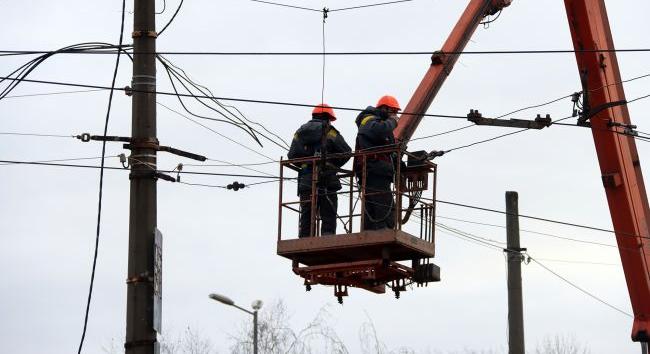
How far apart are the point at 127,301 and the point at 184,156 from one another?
175 cm

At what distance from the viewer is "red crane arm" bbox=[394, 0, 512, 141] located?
Result: 18328 mm

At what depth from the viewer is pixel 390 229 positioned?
1537 centimetres

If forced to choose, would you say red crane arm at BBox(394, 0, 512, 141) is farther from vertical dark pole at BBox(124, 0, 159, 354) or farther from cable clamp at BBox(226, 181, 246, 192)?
vertical dark pole at BBox(124, 0, 159, 354)

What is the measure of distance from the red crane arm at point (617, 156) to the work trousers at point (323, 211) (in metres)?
4.61

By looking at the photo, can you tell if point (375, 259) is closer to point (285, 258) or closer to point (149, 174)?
point (285, 258)

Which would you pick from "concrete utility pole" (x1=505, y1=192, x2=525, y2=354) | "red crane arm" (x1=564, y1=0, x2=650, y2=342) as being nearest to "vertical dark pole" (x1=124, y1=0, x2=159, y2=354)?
"red crane arm" (x1=564, y1=0, x2=650, y2=342)

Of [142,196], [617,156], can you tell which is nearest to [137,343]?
[142,196]

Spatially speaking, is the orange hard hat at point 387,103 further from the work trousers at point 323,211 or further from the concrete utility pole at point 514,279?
the concrete utility pole at point 514,279

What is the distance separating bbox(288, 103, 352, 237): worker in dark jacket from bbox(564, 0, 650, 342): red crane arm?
438 cm

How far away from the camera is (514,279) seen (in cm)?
1978

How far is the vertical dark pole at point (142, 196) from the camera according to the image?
1275 cm

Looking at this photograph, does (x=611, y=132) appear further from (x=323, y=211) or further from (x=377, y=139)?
(x=323, y=211)

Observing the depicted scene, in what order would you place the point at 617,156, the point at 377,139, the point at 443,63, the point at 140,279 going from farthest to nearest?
1. the point at 443,63
2. the point at 617,156
3. the point at 377,139
4. the point at 140,279

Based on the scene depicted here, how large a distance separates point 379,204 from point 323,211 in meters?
0.81
